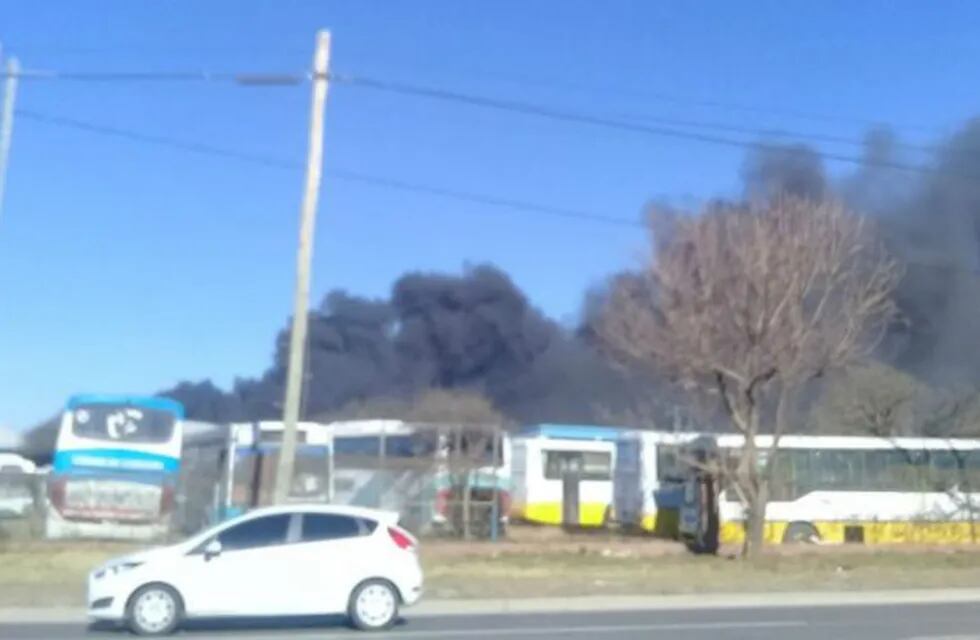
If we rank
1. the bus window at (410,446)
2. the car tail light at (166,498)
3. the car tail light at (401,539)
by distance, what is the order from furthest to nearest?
1. the bus window at (410,446)
2. the car tail light at (166,498)
3. the car tail light at (401,539)

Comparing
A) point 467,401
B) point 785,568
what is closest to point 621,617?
point 785,568

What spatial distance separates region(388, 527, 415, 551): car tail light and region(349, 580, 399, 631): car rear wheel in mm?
561

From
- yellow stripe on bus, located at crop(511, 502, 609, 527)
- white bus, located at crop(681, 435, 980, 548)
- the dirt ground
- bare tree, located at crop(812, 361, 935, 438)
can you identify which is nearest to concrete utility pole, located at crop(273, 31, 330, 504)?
the dirt ground

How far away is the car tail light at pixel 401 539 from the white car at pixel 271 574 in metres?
0.01

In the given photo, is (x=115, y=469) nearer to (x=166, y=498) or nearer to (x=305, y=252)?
(x=166, y=498)

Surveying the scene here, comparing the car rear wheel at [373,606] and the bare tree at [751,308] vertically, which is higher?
the bare tree at [751,308]

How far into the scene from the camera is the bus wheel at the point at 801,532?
3800cm

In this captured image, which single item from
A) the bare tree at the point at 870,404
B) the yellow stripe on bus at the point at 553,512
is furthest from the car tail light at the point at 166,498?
the bare tree at the point at 870,404

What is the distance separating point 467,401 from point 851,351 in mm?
26992

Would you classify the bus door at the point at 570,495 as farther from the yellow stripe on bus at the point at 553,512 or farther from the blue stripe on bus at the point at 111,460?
the blue stripe on bus at the point at 111,460

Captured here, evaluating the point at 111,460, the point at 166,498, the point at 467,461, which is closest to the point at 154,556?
the point at 166,498

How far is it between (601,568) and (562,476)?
580 inches

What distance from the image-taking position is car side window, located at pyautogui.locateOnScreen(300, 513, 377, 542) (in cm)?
2041

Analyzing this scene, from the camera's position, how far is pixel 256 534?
2022 cm
